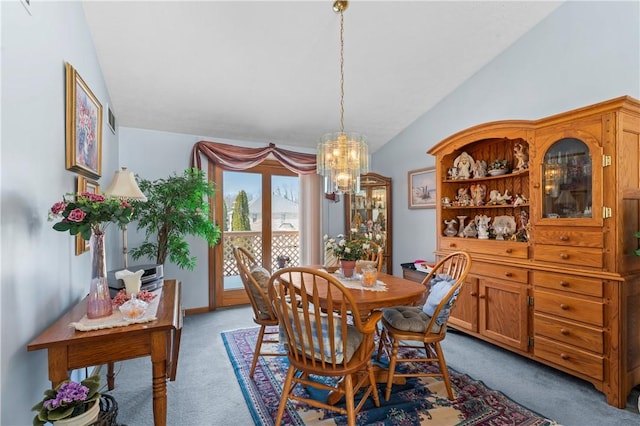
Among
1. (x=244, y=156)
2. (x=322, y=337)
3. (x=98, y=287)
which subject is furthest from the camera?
(x=244, y=156)

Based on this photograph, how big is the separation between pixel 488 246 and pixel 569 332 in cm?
90

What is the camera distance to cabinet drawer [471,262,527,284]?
2.63 m

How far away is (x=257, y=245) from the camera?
4.56 metres

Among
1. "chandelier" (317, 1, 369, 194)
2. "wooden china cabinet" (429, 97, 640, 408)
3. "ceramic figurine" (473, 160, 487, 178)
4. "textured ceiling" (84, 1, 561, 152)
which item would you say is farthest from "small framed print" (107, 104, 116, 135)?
"ceramic figurine" (473, 160, 487, 178)

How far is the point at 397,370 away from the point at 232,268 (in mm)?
2737

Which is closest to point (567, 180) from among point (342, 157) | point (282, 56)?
point (342, 157)

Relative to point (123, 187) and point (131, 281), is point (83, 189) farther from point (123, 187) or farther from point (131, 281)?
point (131, 281)

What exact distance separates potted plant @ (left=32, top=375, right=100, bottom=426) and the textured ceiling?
2.55 meters

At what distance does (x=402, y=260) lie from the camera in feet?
15.1

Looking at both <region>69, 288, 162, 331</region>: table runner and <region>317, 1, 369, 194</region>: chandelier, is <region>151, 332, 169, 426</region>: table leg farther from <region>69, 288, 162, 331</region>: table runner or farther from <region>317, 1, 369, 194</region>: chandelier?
<region>317, 1, 369, 194</region>: chandelier

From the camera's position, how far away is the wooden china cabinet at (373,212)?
4.75 m

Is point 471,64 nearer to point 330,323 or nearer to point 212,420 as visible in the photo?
point 330,323

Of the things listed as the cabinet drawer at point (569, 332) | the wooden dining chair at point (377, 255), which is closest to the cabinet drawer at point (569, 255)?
the cabinet drawer at point (569, 332)

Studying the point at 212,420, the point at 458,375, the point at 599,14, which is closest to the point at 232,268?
the point at 212,420
